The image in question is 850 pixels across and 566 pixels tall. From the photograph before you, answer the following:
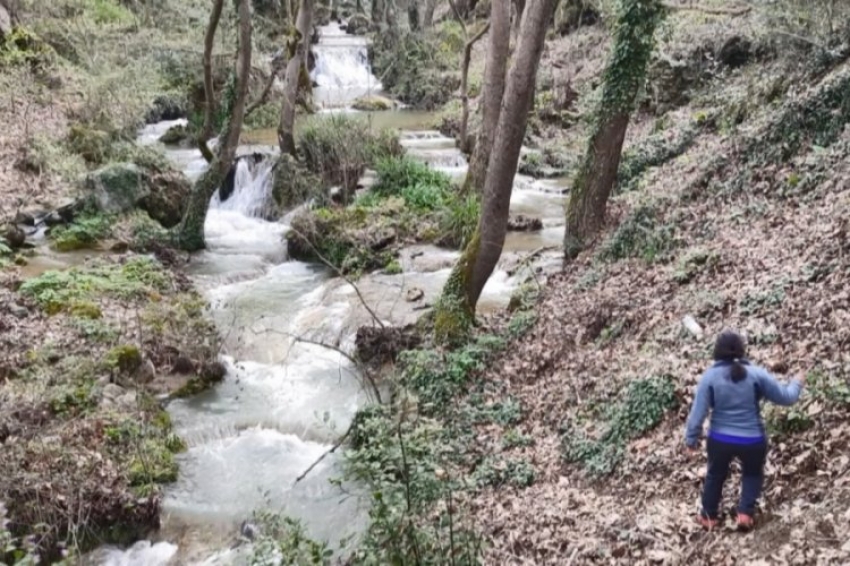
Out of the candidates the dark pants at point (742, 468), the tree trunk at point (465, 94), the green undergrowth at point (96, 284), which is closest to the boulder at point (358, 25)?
the tree trunk at point (465, 94)

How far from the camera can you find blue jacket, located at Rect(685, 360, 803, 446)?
15.3 ft

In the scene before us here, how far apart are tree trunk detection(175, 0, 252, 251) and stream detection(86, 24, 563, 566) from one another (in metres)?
0.57

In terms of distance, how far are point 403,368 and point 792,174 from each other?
21.1 ft

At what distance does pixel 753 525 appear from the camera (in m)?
4.84

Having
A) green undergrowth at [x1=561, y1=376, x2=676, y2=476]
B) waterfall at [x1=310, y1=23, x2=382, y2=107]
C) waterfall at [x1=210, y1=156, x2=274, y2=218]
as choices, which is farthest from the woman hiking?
waterfall at [x1=310, y1=23, x2=382, y2=107]

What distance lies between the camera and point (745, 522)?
15.9ft

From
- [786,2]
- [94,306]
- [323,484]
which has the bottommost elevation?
[323,484]

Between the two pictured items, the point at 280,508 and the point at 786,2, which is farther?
the point at 786,2

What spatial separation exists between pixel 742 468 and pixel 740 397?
54 cm

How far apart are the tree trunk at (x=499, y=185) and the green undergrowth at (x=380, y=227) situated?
13.2ft

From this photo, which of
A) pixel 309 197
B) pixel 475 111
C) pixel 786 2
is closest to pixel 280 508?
pixel 309 197

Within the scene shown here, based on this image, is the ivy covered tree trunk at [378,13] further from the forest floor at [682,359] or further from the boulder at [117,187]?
the forest floor at [682,359]

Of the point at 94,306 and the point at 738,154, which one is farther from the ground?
the point at 738,154

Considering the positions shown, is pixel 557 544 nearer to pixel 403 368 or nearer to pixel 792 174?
pixel 403 368
